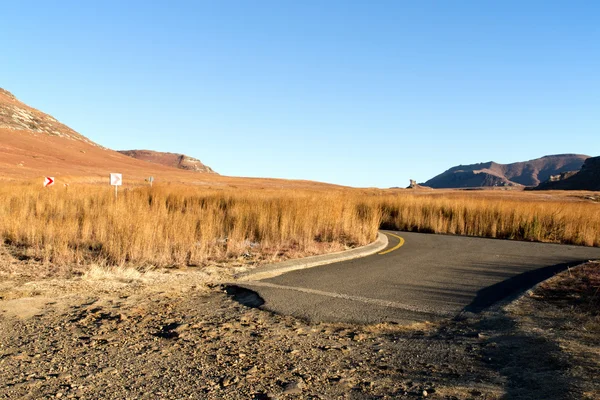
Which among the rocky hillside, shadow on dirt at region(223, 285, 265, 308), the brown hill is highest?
the rocky hillside

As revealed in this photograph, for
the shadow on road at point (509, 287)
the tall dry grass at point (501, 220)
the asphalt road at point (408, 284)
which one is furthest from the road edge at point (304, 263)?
the tall dry grass at point (501, 220)

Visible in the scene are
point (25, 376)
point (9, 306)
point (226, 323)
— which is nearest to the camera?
point (25, 376)

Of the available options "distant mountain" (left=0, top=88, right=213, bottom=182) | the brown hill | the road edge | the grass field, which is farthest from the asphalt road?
"distant mountain" (left=0, top=88, right=213, bottom=182)

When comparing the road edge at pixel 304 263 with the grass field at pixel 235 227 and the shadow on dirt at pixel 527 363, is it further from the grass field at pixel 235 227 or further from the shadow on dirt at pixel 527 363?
the shadow on dirt at pixel 527 363

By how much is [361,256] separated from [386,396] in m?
7.93

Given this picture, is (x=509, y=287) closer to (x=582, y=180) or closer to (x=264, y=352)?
(x=264, y=352)

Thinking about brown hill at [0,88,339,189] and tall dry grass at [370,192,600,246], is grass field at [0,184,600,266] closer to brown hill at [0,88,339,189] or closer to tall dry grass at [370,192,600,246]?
tall dry grass at [370,192,600,246]

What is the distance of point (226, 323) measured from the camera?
574cm

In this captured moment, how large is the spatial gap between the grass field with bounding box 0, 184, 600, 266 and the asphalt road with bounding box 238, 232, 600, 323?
6.52ft

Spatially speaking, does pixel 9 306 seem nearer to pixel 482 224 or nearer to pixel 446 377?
pixel 446 377

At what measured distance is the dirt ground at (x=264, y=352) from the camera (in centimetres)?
390

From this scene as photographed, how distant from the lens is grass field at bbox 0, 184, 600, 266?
10.2 m

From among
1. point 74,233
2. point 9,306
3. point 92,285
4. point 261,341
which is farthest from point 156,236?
point 261,341

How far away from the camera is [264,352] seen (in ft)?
15.6
